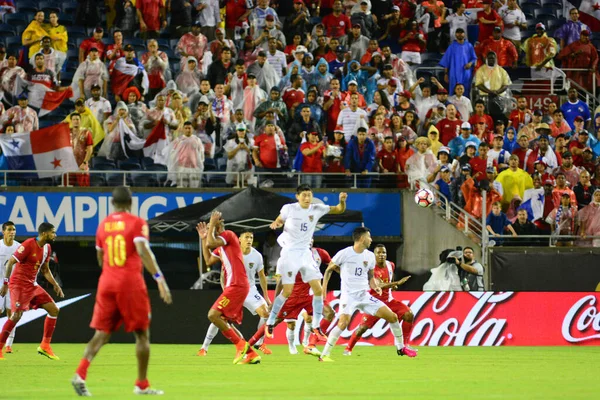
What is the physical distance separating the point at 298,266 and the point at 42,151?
931cm

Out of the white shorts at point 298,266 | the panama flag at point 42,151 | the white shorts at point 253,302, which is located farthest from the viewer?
the panama flag at point 42,151

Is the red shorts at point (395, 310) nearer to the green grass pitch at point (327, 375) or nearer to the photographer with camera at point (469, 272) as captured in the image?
the green grass pitch at point (327, 375)

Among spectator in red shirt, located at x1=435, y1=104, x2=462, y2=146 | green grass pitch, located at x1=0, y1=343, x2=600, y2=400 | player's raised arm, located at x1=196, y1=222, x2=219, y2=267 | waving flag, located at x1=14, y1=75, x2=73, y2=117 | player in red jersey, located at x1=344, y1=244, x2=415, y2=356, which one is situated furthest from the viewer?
spectator in red shirt, located at x1=435, y1=104, x2=462, y2=146

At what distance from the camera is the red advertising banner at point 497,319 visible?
22.7 m

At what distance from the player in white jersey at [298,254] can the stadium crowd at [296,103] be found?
770cm

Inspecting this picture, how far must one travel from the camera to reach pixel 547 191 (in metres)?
25.8

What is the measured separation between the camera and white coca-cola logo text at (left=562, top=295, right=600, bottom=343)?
2270 cm

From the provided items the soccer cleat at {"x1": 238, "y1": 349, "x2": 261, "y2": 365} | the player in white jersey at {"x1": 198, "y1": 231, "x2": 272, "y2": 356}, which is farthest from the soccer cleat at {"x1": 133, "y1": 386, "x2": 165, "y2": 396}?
the player in white jersey at {"x1": 198, "y1": 231, "x2": 272, "y2": 356}

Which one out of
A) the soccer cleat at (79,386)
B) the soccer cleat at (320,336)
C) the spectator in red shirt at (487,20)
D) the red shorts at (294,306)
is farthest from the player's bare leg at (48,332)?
the spectator in red shirt at (487,20)

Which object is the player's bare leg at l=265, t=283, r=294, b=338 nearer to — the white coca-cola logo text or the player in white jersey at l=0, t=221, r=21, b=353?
the player in white jersey at l=0, t=221, r=21, b=353

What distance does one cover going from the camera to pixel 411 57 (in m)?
30.4

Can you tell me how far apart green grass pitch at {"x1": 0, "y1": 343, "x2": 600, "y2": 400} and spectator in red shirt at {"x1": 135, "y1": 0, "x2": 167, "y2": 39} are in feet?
36.6

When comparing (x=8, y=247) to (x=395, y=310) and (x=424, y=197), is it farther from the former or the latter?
(x=424, y=197)

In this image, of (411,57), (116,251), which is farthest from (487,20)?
(116,251)
